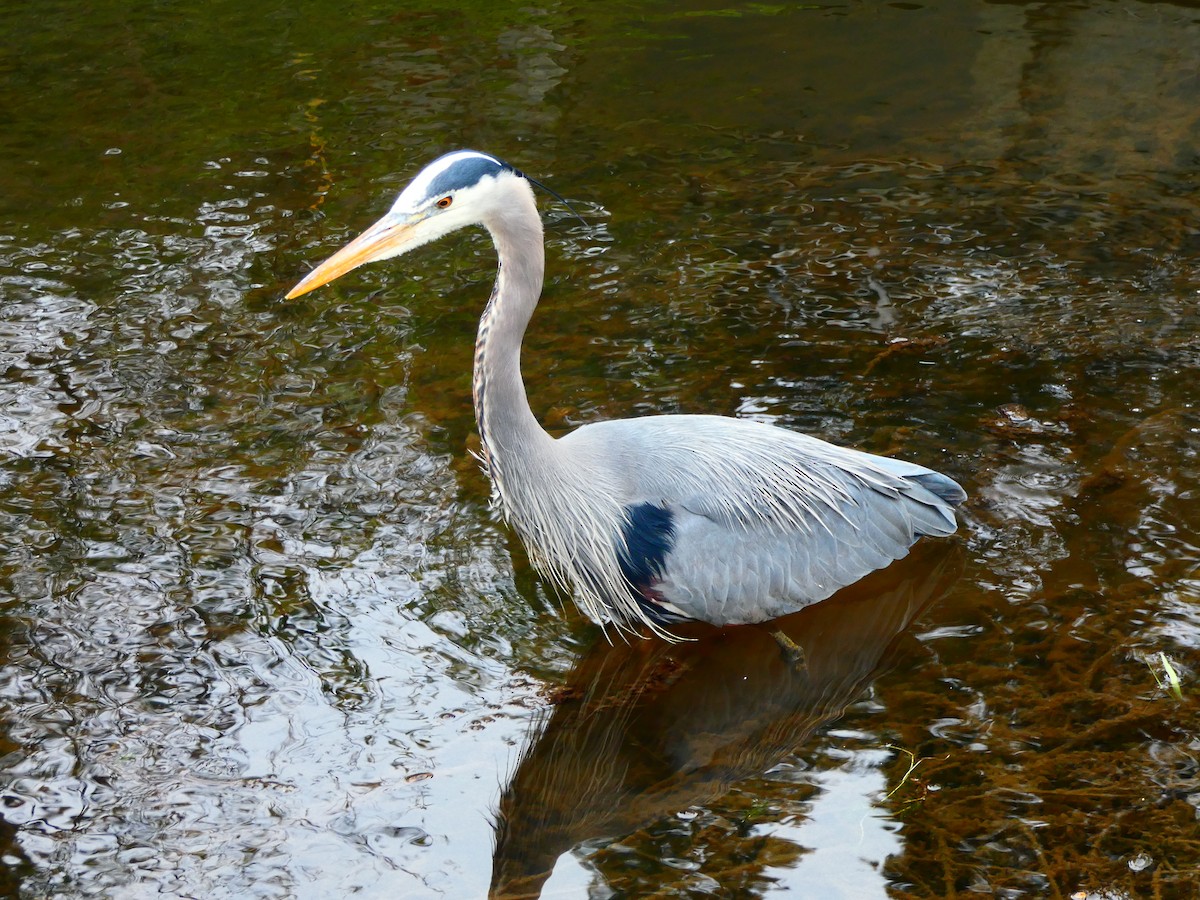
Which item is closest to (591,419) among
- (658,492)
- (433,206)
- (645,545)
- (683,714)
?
(658,492)

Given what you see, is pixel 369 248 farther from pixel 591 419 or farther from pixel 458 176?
pixel 591 419

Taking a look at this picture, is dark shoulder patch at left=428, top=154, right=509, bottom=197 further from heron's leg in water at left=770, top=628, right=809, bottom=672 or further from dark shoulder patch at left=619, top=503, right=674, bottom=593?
heron's leg in water at left=770, top=628, right=809, bottom=672

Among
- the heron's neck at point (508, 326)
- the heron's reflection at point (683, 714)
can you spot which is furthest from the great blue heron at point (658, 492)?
the heron's reflection at point (683, 714)

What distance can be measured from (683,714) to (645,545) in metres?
Answer: 0.63

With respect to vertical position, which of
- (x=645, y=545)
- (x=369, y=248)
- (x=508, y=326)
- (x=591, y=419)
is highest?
(x=369, y=248)

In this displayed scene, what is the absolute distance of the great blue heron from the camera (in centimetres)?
424

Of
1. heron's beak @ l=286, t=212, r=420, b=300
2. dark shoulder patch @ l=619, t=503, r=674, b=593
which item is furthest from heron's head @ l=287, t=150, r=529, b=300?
dark shoulder patch @ l=619, t=503, r=674, b=593

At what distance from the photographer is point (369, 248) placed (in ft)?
13.5

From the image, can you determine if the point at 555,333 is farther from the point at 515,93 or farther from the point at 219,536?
the point at 515,93

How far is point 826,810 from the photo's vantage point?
12.9 feet

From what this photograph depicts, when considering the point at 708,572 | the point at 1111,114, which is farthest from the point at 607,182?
the point at 708,572

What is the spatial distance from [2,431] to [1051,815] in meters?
4.76

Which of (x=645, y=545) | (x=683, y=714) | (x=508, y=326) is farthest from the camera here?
(x=645, y=545)

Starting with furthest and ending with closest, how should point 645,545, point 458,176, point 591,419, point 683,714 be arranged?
1. point 591,419
2. point 645,545
3. point 683,714
4. point 458,176
